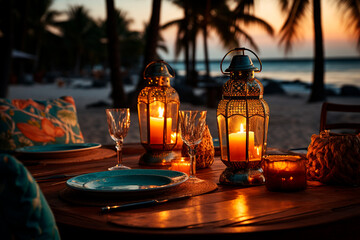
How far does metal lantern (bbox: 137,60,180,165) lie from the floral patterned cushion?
2.99 ft

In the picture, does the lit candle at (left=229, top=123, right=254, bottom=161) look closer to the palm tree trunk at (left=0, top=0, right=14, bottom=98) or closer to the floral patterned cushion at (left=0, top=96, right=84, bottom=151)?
the floral patterned cushion at (left=0, top=96, right=84, bottom=151)

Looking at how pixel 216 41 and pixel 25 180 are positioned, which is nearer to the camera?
pixel 25 180

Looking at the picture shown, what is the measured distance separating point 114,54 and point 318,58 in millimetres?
6426

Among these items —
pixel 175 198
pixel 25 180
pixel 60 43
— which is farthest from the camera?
pixel 60 43

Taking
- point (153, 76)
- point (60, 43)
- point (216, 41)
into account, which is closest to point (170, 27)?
point (216, 41)

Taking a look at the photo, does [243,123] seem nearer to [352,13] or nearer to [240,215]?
[240,215]

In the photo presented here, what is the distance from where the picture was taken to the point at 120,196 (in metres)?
1.13

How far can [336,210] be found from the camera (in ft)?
3.34

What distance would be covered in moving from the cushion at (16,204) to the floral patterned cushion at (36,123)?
1626 millimetres

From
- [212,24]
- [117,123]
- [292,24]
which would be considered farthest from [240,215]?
[212,24]

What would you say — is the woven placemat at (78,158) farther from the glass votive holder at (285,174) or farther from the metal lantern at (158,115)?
the glass votive holder at (285,174)

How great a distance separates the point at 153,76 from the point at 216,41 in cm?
1995

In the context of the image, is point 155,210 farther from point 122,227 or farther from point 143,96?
point 143,96

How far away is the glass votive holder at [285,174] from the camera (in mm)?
1218
